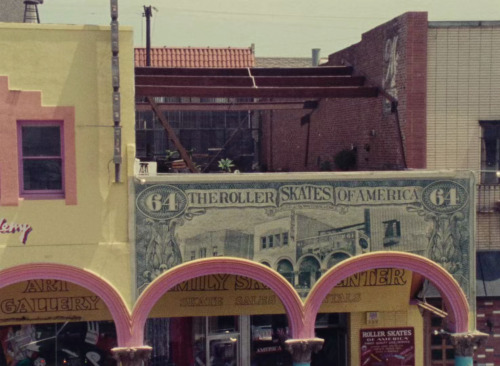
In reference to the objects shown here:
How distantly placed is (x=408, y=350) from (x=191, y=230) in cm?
713

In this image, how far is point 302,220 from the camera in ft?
57.9

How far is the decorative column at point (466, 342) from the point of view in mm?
18188

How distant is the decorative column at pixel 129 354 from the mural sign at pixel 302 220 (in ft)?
4.00

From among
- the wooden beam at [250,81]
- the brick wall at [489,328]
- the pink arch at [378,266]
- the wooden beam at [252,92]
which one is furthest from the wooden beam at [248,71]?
the brick wall at [489,328]

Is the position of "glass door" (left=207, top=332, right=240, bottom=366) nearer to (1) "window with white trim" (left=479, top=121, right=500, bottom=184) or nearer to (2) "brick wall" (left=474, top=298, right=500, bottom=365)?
(2) "brick wall" (left=474, top=298, right=500, bottom=365)

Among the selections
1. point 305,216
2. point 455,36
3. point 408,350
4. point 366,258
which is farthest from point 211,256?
point 455,36

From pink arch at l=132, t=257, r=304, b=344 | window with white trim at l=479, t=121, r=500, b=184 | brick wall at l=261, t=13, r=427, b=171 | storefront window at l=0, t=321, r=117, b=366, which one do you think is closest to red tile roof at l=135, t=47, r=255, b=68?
brick wall at l=261, t=13, r=427, b=171

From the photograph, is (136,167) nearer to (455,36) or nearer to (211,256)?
(211,256)

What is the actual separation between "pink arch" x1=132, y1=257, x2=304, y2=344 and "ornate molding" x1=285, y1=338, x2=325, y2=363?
0.28 metres

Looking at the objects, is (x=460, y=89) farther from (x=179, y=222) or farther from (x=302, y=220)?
(x=179, y=222)

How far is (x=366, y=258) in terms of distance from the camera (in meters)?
17.8

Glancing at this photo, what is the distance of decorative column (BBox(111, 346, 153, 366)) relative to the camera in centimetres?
1705

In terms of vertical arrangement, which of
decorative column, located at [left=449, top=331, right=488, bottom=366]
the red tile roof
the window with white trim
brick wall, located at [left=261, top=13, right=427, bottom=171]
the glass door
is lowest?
the glass door

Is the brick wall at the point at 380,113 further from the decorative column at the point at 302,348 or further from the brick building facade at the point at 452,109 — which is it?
the decorative column at the point at 302,348
